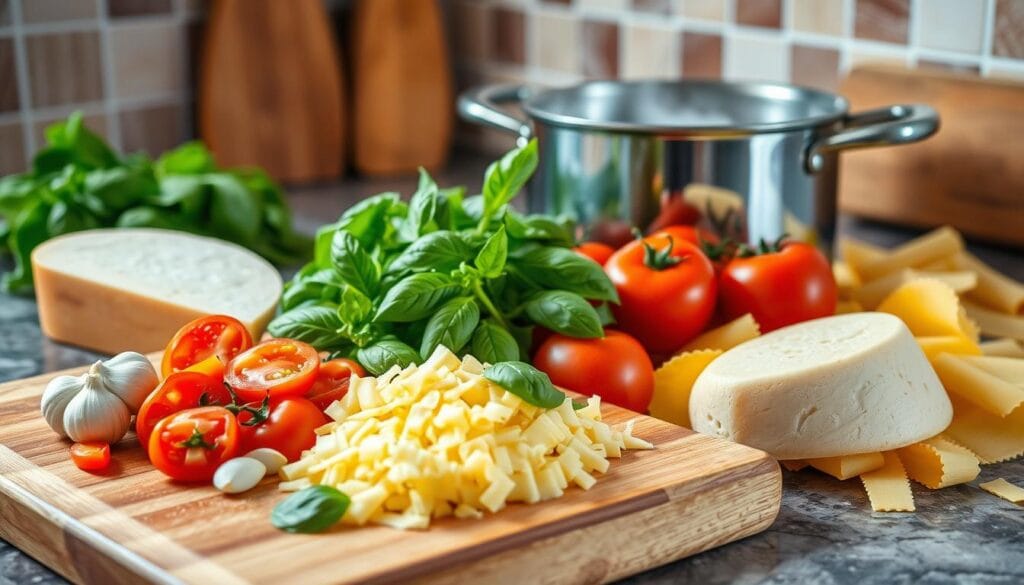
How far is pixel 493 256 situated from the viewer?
113 centimetres

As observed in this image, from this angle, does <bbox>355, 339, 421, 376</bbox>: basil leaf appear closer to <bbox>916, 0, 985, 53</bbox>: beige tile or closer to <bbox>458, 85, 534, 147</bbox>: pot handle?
<bbox>458, 85, 534, 147</bbox>: pot handle

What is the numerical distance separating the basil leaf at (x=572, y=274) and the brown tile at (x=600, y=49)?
1019 millimetres

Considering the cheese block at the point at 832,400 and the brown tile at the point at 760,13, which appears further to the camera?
the brown tile at the point at 760,13

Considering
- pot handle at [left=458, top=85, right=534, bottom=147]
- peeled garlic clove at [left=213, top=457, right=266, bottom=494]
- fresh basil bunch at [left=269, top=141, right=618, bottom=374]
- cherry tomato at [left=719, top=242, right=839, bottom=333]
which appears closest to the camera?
peeled garlic clove at [left=213, top=457, right=266, bottom=494]

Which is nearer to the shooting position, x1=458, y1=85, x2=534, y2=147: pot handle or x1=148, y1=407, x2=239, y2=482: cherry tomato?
x1=148, y1=407, x2=239, y2=482: cherry tomato

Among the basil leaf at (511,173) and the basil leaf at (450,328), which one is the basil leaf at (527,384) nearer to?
the basil leaf at (450,328)

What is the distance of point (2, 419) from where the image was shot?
43.7 inches

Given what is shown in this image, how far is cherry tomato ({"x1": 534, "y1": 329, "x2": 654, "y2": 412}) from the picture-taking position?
113 centimetres

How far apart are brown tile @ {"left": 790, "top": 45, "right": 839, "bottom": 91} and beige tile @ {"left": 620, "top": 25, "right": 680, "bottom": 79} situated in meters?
0.23

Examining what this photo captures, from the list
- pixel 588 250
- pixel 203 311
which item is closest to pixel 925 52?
pixel 588 250

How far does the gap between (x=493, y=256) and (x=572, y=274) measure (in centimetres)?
8

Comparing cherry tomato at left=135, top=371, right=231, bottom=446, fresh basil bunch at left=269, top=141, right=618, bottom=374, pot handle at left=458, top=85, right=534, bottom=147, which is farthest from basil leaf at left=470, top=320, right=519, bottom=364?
pot handle at left=458, top=85, right=534, bottom=147

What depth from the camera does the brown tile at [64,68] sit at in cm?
204

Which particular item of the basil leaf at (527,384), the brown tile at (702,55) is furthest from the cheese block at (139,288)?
the brown tile at (702,55)
